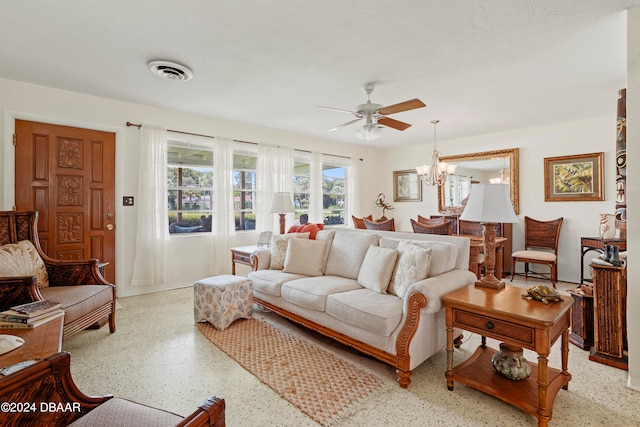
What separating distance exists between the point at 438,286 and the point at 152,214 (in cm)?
363

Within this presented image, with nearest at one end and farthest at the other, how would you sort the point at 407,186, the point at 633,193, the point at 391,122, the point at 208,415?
the point at 208,415, the point at 633,193, the point at 391,122, the point at 407,186

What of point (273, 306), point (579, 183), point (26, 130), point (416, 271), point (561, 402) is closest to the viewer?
point (561, 402)

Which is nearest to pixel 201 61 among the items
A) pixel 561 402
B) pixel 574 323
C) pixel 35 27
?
pixel 35 27

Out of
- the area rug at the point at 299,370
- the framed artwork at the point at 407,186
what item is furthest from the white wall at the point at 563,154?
the area rug at the point at 299,370

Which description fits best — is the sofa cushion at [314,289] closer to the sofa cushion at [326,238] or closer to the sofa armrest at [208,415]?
the sofa cushion at [326,238]

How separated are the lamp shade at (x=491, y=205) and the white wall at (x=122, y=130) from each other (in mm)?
3580

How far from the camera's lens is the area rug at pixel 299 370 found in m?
1.83

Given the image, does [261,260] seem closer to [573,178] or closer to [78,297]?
[78,297]

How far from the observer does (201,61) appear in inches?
109

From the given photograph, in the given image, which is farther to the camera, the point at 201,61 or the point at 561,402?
the point at 201,61

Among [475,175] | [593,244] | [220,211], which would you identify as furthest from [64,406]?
[475,175]

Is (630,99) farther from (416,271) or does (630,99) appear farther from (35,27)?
(35,27)

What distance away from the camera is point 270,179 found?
5.15 metres

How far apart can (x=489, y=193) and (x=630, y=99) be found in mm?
1030
